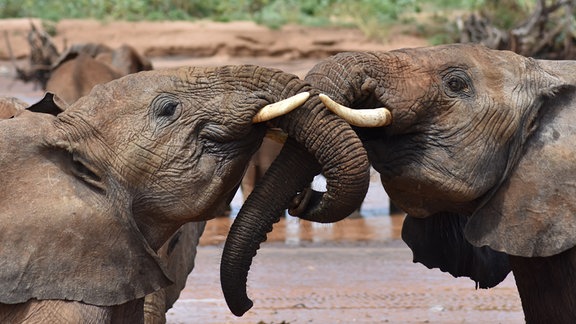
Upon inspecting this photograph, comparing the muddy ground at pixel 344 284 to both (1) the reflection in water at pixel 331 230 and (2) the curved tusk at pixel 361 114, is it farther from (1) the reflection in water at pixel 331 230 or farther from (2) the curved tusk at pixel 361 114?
(2) the curved tusk at pixel 361 114

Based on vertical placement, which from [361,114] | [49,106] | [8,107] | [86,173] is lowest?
[8,107]

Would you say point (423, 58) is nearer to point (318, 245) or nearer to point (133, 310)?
point (133, 310)

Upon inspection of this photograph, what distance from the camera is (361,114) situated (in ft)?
19.1

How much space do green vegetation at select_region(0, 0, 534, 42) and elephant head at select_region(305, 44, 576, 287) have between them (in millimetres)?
17933

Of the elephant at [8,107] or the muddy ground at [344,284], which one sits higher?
the elephant at [8,107]

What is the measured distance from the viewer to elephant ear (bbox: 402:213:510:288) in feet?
22.4

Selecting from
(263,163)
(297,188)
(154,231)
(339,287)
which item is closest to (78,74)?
(263,163)

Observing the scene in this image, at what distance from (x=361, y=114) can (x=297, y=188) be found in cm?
42

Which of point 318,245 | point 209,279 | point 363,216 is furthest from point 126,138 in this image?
point 363,216

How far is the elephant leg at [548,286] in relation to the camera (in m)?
6.14

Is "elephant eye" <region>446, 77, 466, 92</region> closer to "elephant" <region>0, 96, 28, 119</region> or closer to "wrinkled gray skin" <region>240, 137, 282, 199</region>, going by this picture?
"elephant" <region>0, 96, 28, 119</region>

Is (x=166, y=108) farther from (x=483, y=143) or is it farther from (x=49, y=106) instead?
(x=483, y=143)

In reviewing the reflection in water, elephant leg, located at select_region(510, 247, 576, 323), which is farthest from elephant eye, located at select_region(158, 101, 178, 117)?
the reflection in water

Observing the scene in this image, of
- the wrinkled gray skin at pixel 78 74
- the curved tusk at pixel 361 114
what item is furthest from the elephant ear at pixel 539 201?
the wrinkled gray skin at pixel 78 74
